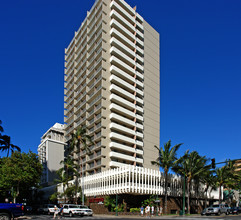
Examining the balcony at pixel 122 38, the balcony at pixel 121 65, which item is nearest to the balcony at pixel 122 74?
the balcony at pixel 121 65

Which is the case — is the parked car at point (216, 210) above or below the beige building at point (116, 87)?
below

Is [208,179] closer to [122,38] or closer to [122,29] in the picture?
[122,38]

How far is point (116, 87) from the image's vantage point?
71375 millimetres

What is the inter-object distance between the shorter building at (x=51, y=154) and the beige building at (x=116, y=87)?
24130mm

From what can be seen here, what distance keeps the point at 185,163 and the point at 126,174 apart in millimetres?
12003

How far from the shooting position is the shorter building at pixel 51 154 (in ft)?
354

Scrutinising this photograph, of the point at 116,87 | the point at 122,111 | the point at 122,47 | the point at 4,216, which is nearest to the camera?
the point at 4,216

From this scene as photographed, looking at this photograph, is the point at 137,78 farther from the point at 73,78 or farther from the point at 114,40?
the point at 73,78

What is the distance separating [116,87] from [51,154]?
52864 millimetres

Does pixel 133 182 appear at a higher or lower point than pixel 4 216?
lower

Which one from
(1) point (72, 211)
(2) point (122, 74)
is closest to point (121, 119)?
(2) point (122, 74)

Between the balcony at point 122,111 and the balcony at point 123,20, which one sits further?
the balcony at point 123,20

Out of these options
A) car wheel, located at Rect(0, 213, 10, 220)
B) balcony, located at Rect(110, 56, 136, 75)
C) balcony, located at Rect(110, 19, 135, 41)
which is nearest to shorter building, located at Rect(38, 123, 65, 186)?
balcony, located at Rect(110, 56, 136, 75)

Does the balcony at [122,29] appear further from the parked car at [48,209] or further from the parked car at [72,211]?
the parked car at [72,211]
